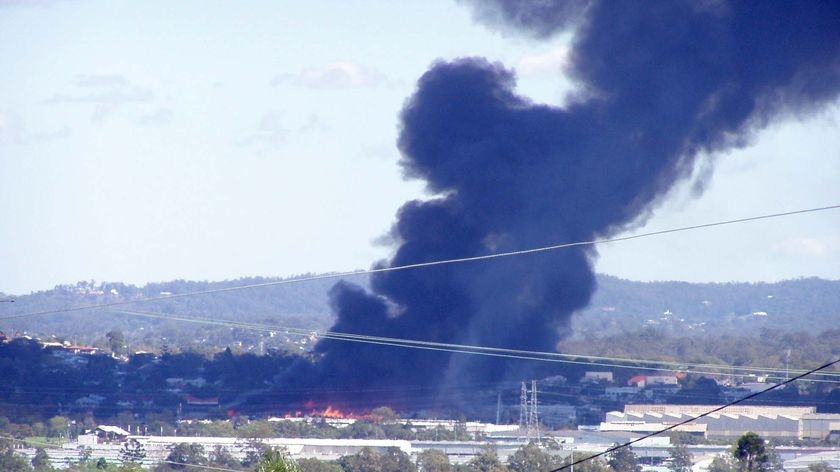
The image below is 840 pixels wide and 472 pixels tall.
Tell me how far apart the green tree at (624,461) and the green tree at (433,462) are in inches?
141

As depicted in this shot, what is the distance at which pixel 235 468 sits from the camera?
31.8 meters

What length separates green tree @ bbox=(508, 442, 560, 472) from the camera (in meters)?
30.7

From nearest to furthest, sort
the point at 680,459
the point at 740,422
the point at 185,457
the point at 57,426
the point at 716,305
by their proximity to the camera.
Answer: the point at 680,459
the point at 185,457
the point at 740,422
the point at 57,426
the point at 716,305

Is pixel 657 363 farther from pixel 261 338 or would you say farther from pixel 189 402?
pixel 261 338

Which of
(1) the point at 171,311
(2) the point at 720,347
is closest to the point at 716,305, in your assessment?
(2) the point at 720,347

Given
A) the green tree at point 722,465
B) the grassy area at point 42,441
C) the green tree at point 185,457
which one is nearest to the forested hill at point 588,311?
the grassy area at point 42,441

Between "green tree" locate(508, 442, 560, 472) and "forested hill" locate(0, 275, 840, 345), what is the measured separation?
2236cm

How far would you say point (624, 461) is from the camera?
103 ft

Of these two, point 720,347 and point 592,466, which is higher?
point 720,347

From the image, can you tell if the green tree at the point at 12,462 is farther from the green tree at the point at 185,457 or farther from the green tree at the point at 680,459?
the green tree at the point at 680,459

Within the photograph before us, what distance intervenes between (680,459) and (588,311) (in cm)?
2747

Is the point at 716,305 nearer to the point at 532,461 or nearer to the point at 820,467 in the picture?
the point at 532,461

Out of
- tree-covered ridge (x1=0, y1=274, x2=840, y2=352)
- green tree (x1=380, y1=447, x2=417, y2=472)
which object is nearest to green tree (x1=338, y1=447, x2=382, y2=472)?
green tree (x1=380, y1=447, x2=417, y2=472)

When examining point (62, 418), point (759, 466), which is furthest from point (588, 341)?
point (759, 466)
